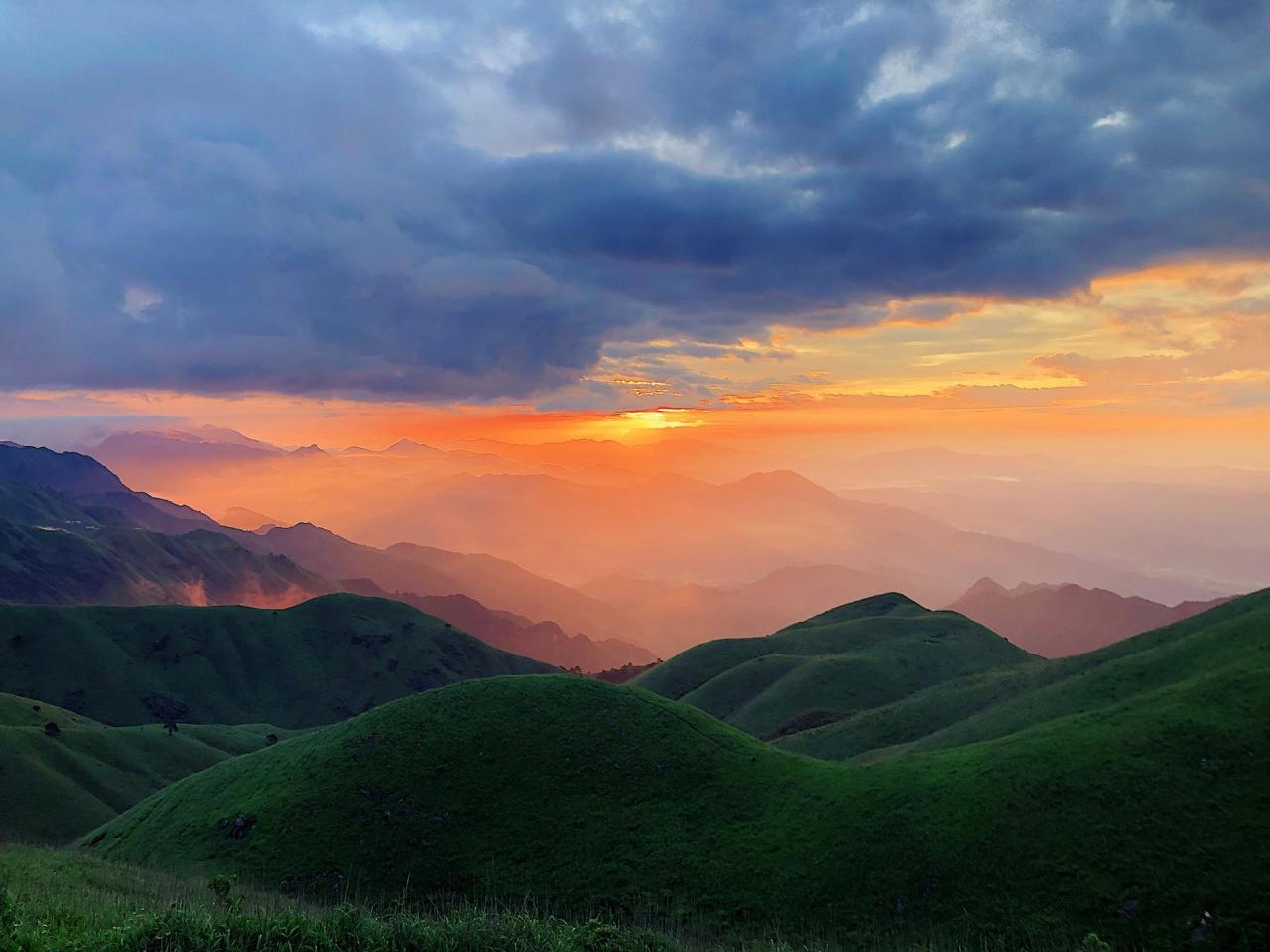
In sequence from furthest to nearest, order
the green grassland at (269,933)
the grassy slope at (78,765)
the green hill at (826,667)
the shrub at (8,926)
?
1. the green hill at (826,667)
2. the grassy slope at (78,765)
3. the green grassland at (269,933)
4. the shrub at (8,926)

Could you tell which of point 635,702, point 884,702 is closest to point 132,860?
point 635,702

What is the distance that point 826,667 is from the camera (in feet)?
479

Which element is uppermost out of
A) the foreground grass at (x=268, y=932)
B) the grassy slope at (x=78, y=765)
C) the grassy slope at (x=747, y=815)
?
the foreground grass at (x=268, y=932)

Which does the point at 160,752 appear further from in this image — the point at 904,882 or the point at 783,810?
the point at 904,882

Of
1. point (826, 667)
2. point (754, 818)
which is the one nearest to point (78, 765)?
point (754, 818)

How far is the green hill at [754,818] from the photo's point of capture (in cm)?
3881

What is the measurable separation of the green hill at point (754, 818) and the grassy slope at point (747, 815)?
16 cm

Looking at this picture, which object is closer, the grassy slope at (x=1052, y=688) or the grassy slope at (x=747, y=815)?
the grassy slope at (x=747, y=815)

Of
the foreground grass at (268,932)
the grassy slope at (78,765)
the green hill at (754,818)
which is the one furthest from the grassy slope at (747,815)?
the grassy slope at (78,765)

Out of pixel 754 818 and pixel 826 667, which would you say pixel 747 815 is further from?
pixel 826 667

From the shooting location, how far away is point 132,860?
2347 inches

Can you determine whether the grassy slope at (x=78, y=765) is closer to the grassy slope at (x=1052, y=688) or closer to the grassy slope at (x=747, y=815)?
the grassy slope at (x=747, y=815)

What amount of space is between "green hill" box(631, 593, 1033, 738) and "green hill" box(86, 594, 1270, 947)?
67.9m

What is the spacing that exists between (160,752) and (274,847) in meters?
90.0
